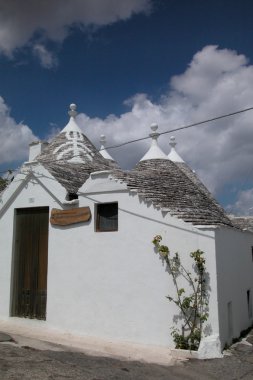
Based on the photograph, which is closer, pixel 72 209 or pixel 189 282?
pixel 189 282

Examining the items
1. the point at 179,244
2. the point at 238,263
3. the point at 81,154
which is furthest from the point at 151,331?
the point at 81,154

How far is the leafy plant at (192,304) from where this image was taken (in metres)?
8.93

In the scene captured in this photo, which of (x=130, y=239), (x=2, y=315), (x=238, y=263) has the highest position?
(x=130, y=239)

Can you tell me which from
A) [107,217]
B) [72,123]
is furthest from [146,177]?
[72,123]

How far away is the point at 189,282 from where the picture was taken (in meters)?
9.24

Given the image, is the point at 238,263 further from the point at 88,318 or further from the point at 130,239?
the point at 88,318

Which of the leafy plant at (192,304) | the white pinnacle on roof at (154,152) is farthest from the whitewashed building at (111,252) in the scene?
the white pinnacle on roof at (154,152)

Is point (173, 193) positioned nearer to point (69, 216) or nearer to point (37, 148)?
point (69, 216)

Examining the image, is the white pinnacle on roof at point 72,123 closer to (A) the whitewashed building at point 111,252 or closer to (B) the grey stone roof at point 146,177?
(B) the grey stone roof at point 146,177

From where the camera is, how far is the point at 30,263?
12.2 m

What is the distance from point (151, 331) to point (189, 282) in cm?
169

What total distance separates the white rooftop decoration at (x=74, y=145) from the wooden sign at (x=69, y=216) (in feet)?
15.1

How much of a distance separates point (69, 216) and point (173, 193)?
3.36m

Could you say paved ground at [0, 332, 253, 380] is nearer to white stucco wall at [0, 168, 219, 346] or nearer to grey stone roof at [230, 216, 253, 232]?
white stucco wall at [0, 168, 219, 346]
